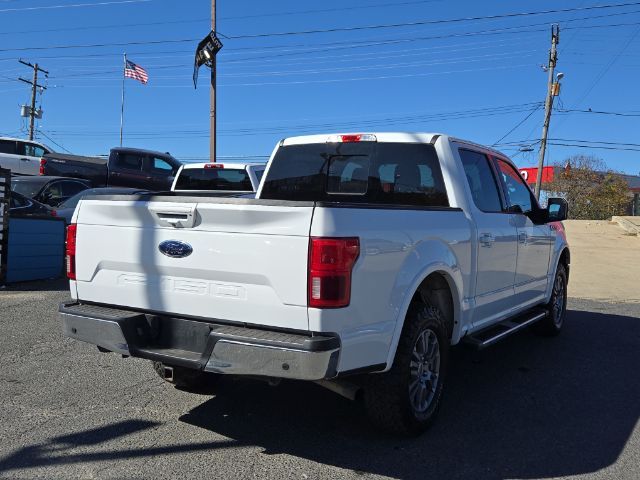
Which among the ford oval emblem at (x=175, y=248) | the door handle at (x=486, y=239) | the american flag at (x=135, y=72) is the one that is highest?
the american flag at (x=135, y=72)

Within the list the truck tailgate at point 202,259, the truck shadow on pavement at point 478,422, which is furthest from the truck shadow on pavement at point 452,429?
the truck tailgate at point 202,259

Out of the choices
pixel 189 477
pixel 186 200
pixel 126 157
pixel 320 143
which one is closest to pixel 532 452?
pixel 189 477

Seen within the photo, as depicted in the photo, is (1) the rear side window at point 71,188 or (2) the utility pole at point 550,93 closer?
(1) the rear side window at point 71,188

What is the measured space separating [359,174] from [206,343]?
7.66 feet

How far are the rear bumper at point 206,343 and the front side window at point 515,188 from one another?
3.19m

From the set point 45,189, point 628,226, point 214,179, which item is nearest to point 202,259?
point 214,179

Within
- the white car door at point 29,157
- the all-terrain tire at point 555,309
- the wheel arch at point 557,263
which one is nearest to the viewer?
the wheel arch at point 557,263

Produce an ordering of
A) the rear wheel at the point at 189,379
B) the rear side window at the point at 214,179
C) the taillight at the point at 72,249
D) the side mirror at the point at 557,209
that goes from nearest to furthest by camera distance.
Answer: the taillight at the point at 72,249
the rear wheel at the point at 189,379
the side mirror at the point at 557,209
the rear side window at the point at 214,179

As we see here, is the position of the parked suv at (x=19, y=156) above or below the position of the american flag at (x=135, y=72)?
below

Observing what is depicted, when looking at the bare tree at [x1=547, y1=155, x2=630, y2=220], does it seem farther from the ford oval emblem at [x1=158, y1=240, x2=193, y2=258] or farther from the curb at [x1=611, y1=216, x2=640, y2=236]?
the ford oval emblem at [x1=158, y1=240, x2=193, y2=258]

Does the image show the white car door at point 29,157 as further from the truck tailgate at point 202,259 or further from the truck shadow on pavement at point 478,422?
the truck tailgate at point 202,259

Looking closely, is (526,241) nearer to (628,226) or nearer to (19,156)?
(19,156)

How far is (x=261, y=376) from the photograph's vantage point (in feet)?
10.5

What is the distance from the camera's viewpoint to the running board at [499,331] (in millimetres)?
4539
